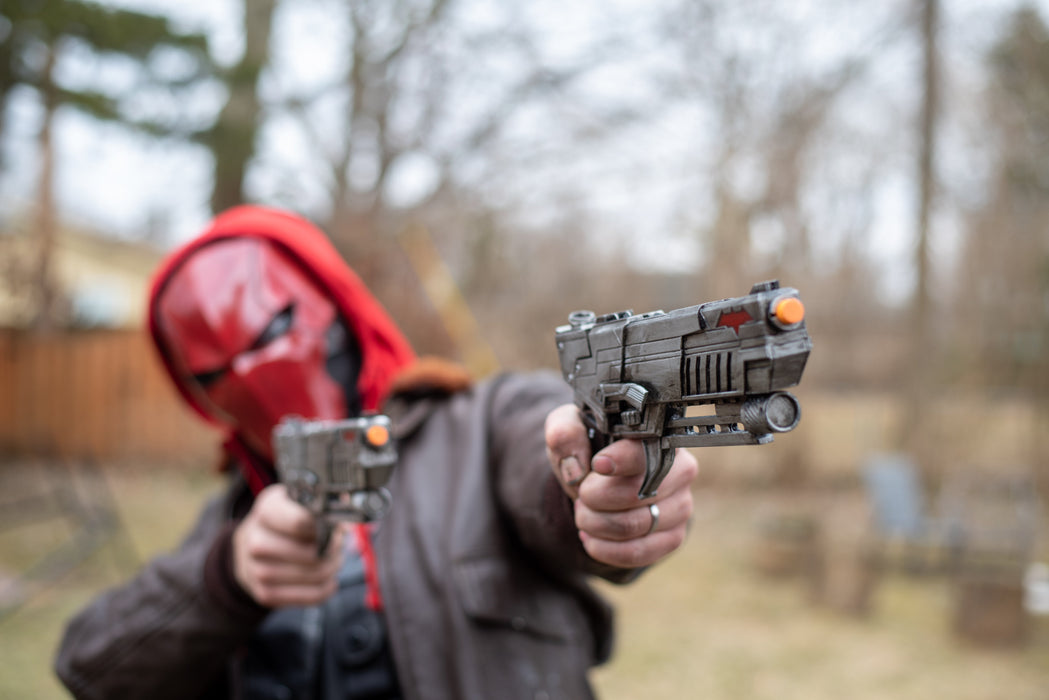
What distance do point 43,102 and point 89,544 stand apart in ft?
15.3

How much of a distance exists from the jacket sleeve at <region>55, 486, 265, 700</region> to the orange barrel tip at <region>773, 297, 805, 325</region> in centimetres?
149

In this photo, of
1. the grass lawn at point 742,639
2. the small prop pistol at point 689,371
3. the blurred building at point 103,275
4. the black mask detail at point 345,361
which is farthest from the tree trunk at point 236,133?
the blurred building at point 103,275

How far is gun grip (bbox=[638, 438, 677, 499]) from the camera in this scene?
3.71 ft

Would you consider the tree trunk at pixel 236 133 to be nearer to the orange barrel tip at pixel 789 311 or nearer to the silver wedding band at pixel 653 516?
the silver wedding band at pixel 653 516

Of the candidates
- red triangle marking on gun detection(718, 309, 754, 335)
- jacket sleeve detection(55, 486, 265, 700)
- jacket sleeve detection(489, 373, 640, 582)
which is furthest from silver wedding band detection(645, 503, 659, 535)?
jacket sleeve detection(55, 486, 265, 700)

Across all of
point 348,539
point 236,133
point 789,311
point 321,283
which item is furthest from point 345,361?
point 236,133

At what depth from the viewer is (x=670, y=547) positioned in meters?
1.24

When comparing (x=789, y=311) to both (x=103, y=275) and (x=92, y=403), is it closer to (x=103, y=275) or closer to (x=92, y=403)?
(x=92, y=403)

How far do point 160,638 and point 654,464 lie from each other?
4.77 ft

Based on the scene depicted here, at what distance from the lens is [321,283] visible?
2.23m

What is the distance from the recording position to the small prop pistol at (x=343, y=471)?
1526mm

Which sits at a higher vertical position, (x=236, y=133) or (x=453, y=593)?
(x=236, y=133)

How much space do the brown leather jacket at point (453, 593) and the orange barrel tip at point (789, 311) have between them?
60 centimetres

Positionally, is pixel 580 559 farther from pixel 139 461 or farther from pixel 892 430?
pixel 139 461
